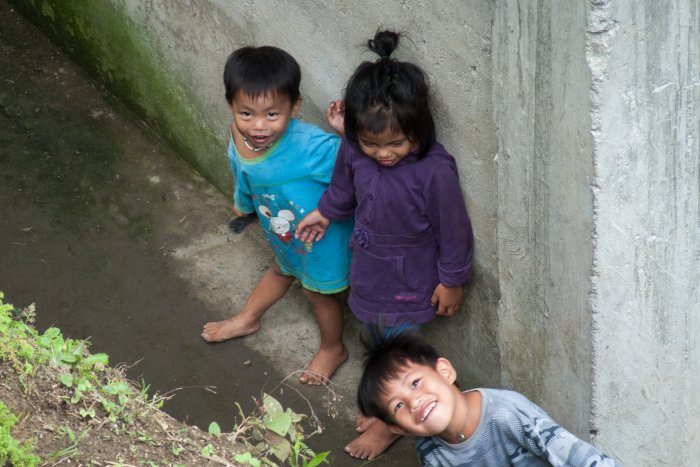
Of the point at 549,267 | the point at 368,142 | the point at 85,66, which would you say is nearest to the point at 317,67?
the point at 368,142

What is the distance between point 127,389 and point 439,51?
4.58 feet

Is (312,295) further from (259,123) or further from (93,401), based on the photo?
(93,401)

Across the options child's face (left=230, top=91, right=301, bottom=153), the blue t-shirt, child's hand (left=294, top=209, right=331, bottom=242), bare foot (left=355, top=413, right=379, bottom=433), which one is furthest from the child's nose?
bare foot (left=355, top=413, right=379, bottom=433)

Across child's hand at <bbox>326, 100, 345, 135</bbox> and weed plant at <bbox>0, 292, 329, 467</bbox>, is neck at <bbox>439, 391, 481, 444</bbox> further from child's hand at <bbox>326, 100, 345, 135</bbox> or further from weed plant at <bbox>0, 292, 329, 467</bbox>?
child's hand at <bbox>326, 100, 345, 135</bbox>

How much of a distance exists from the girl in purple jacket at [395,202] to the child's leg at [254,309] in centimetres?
59

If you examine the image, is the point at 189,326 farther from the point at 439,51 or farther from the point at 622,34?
the point at 622,34

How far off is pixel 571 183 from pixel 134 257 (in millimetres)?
2581

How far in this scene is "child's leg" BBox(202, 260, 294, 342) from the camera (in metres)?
4.39

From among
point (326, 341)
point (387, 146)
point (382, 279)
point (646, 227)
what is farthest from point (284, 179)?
point (646, 227)

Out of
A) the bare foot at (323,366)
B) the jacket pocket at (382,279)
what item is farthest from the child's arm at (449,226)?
the bare foot at (323,366)

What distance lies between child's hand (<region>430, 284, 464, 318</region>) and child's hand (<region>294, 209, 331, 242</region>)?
499mm

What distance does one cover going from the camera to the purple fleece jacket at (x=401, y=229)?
3.32 metres

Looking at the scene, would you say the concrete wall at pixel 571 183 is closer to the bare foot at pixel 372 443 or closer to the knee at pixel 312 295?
the bare foot at pixel 372 443

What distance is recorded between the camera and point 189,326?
4.49 m
